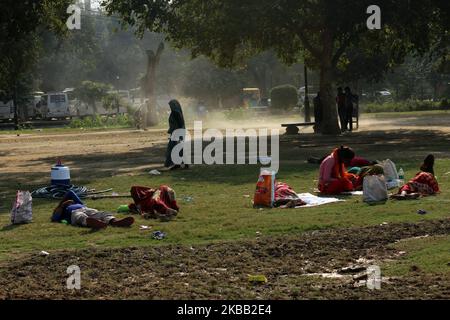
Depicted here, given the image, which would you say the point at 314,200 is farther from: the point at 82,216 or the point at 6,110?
the point at 6,110

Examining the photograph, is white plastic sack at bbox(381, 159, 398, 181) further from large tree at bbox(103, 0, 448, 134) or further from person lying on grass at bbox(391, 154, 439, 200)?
large tree at bbox(103, 0, 448, 134)

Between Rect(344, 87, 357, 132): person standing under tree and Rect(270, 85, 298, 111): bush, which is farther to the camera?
Rect(270, 85, 298, 111): bush

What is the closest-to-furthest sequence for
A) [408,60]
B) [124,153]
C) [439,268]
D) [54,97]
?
[439,268] → [124,153] → [54,97] → [408,60]

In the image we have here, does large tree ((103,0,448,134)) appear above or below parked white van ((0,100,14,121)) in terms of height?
above

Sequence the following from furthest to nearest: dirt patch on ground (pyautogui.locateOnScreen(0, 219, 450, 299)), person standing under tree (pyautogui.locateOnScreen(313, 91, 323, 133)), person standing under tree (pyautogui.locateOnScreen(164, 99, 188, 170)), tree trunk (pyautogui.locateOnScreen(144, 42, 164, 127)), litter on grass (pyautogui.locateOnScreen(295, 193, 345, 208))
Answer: tree trunk (pyautogui.locateOnScreen(144, 42, 164, 127)) < person standing under tree (pyautogui.locateOnScreen(313, 91, 323, 133)) < person standing under tree (pyautogui.locateOnScreen(164, 99, 188, 170)) < litter on grass (pyautogui.locateOnScreen(295, 193, 345, 208)) < dirt patch on ground (pyautogui.locateOnScreen(0, 219, 450, 299))

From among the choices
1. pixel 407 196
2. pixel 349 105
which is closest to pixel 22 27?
pixel 349 105

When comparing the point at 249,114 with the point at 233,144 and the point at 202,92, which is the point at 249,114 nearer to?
the point at 233,144

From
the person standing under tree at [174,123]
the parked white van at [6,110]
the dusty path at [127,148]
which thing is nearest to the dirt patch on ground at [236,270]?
the dusty path at [127,148]

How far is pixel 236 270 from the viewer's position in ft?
35.7

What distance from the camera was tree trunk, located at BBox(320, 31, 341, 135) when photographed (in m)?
36.3

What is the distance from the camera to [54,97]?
71938mm

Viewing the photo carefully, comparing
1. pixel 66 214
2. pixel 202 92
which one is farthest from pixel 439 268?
pixel 202 92

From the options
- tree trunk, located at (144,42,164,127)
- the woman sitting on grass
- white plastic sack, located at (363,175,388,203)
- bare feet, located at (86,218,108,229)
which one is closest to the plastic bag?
the woman sitting on grass
